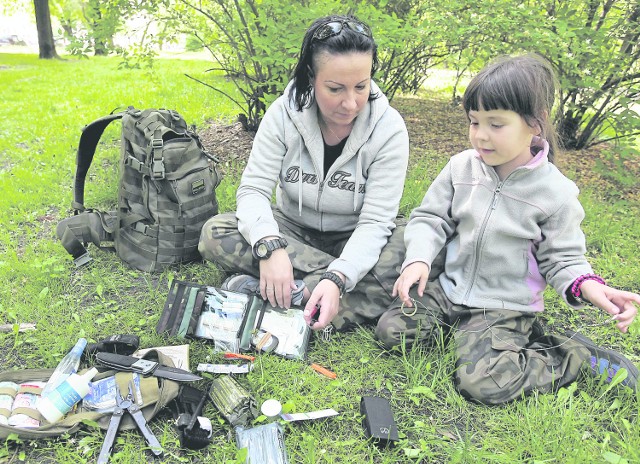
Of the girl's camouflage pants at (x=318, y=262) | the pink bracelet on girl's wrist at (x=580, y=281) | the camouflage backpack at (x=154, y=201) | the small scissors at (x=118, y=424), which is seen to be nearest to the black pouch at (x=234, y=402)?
the small scissors at (x=118, y=424)

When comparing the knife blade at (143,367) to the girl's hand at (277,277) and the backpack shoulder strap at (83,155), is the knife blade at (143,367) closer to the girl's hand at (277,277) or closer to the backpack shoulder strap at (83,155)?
the girl's hand at (277,277)

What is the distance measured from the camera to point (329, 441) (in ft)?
6.12

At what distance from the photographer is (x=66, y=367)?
203cm

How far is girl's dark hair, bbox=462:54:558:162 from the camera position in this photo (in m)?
2.01

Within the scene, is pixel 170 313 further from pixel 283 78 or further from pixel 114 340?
pixel 283 78

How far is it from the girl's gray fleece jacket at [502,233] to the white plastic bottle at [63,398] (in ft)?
4.88

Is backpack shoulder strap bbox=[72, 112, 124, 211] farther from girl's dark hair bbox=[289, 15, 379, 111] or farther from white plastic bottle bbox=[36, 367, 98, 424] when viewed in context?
white plastic bottle bbox=[36, 367, 98, 424]

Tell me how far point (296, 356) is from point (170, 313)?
0.66 metres

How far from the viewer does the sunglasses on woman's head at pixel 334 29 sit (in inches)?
86.5

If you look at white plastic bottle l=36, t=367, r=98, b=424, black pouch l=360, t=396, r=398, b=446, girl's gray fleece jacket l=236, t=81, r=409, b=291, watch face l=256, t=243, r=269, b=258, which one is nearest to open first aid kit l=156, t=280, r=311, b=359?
watch face l=256, t=243, r=269, b=258

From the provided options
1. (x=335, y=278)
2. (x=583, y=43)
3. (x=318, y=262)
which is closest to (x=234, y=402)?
(x=335, y=278)

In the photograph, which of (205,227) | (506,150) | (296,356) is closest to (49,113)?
(205,227)

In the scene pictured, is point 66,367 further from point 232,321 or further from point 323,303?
point 323,303

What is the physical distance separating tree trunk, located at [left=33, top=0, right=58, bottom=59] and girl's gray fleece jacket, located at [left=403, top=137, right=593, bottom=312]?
17.0 m
